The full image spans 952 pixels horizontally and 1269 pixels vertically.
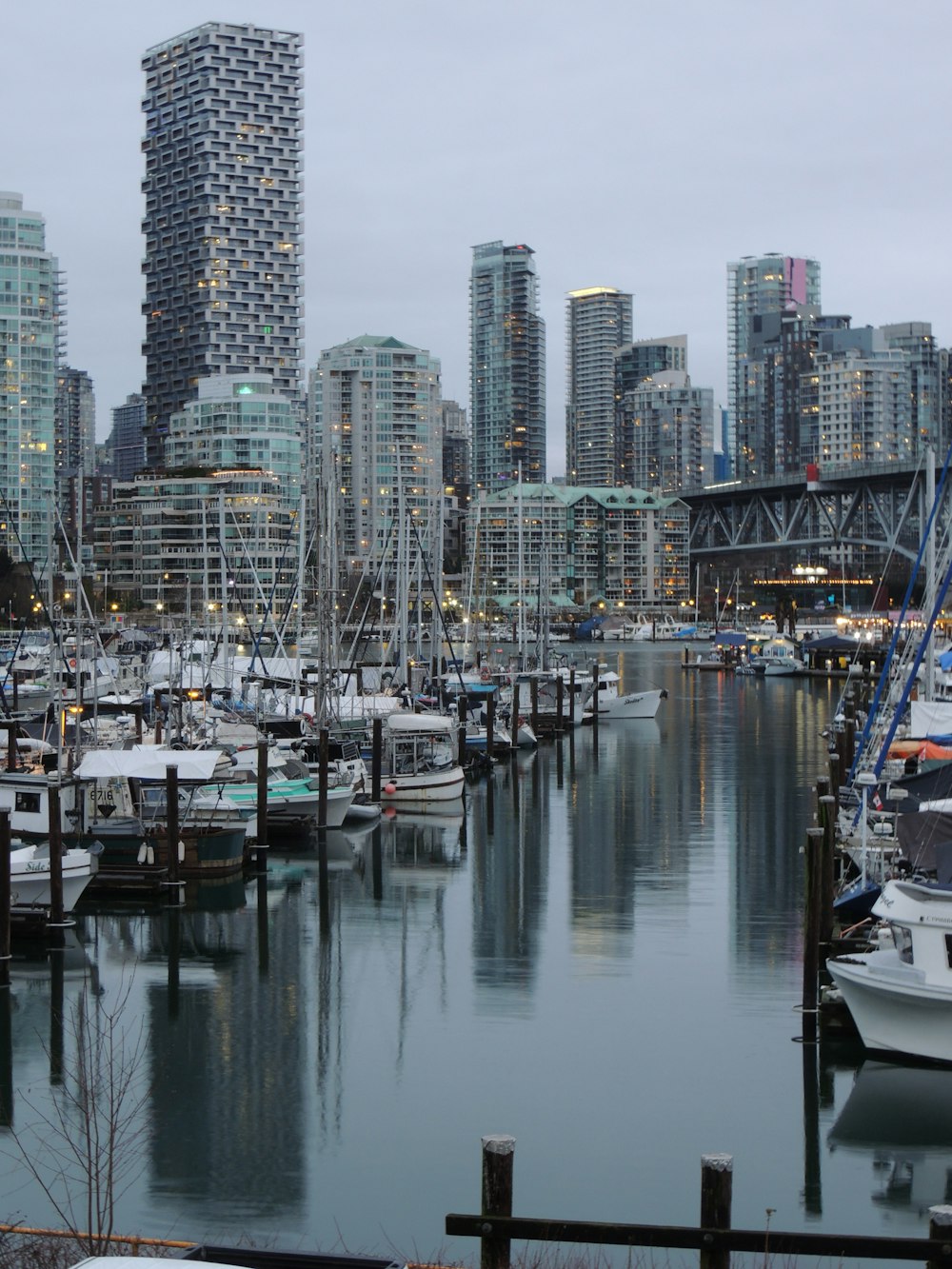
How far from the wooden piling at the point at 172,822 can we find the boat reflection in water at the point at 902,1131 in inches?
554

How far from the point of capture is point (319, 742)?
35812 mm

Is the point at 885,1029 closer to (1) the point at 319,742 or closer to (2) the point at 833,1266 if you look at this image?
(2) the point at 833,1266

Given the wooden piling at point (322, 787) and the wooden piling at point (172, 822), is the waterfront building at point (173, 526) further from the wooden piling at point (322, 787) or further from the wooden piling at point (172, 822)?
the wooden piling at point (172, 822)

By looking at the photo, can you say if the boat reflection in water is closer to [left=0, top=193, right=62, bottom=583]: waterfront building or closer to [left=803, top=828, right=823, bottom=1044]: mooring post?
[left=803, top=828, right=823, bottom=1044]: mooring post

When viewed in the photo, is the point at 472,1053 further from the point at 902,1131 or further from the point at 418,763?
the point at 418,763

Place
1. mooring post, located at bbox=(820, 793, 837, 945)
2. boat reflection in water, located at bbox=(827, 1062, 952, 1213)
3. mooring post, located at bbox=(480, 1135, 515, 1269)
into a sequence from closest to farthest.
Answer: mooring post, located at bbox=(480, 1135, 515, 1269), boat reflection in water, located at bbox=(827, 1062, 952, 1213), mooring post, located at bbox=(820, 793, 837, 945)

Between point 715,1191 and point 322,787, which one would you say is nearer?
point 715,1191

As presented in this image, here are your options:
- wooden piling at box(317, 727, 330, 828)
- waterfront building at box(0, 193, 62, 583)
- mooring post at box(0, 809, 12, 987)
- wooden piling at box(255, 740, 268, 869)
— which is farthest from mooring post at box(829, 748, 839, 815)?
waterfront building at box(0, 193, 62, 583)

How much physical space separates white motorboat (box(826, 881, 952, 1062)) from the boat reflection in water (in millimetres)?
424

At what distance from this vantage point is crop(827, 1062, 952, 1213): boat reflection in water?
658 inches

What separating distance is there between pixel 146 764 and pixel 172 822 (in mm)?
2009

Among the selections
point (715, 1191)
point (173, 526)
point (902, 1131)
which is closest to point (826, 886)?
point (902, 1131)

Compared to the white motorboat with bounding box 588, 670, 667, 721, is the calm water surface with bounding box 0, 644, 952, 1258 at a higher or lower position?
lower

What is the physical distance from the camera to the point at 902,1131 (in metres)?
18.1
